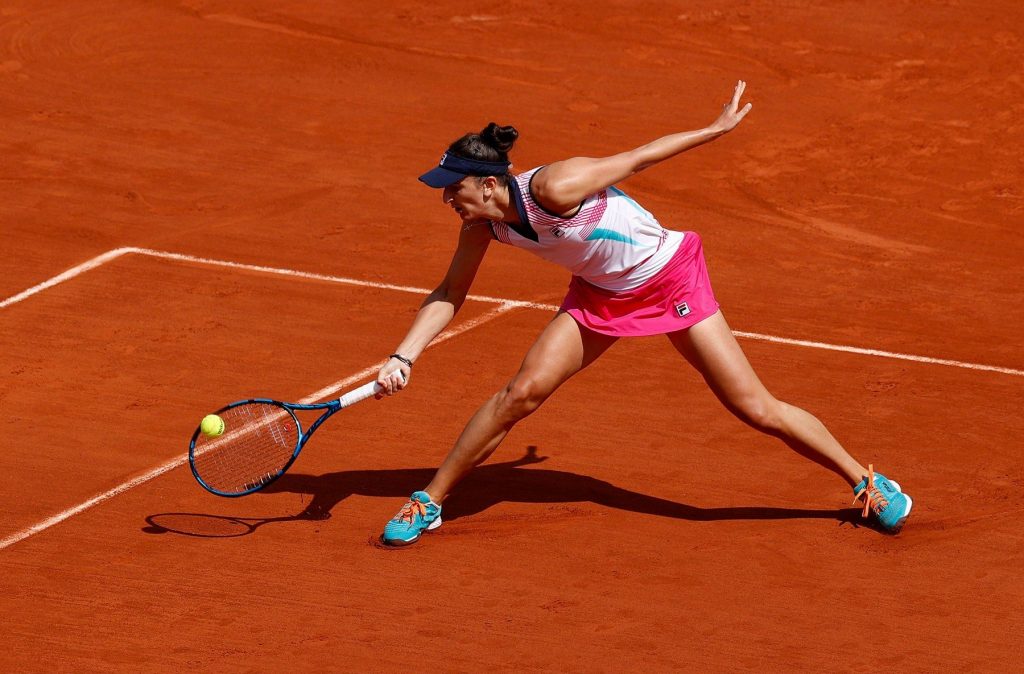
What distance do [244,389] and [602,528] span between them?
245 centimetres

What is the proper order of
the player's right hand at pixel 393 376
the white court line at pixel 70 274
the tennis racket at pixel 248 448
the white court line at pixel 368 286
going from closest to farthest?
the player's right hand at pixel 393 376
the tennis racket at pixel 248 448
the white court line at pixel 368 286
the white court line at pixel 70 274

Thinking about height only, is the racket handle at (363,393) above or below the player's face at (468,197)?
below

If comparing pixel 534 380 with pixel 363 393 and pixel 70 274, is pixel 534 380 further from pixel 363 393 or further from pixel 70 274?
pixel 70 274

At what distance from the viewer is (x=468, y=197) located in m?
6.59

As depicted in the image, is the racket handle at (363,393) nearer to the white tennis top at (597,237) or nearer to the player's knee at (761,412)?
the white tennis top at (597,237)

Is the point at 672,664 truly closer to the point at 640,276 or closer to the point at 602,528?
the point at 602,528

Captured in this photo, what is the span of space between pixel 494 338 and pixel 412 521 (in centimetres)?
247

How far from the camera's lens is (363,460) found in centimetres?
812

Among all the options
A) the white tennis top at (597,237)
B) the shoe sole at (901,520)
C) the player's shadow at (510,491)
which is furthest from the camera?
the player's shadow at (510,491)

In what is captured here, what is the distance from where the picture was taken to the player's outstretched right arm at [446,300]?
688 cm

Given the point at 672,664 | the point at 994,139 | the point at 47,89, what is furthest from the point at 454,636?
the point at 47,89

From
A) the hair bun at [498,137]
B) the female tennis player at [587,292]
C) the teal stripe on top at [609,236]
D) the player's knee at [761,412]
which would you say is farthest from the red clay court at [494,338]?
the hair bun at [498,137]

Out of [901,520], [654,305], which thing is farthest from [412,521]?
[901,520]

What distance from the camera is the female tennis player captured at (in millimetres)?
6590
